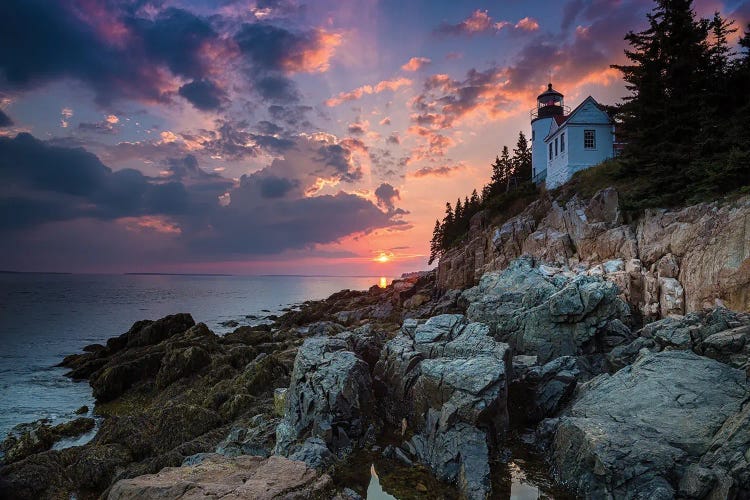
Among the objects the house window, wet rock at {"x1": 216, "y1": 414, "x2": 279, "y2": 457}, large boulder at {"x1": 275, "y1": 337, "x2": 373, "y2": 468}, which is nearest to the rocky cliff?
the house window

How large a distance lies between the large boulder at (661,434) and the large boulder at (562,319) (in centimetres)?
695

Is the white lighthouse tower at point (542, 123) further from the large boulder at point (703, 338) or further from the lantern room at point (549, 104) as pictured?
the large boulder at point (703, 338)

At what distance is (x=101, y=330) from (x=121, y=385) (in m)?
33.9

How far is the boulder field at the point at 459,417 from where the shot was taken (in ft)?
27.8

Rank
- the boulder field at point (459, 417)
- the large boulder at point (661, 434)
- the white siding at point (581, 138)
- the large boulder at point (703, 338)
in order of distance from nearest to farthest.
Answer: the large boulder at point (661, 434)
the boulder field at point (459, 417)
the large boulder at point (703, 338)
the white siding at point (581, 138)

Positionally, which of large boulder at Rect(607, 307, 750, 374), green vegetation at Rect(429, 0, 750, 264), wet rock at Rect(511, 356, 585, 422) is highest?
green vegetation at Rect(429, 0, 750, 264)

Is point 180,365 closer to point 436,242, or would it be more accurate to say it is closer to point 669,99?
point 669,99

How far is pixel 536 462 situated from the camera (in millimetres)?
11758

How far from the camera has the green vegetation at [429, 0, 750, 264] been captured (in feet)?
78.1

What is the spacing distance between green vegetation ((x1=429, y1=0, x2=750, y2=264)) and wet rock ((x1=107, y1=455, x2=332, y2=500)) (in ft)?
87.0

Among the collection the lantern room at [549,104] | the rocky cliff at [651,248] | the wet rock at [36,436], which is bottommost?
the wet rock at [36,436]

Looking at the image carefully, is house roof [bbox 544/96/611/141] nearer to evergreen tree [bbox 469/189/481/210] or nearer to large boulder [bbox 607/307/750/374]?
evergreen tree [bbox 469/189/481/210]

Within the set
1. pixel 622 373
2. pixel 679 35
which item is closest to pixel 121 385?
pixel 622 373

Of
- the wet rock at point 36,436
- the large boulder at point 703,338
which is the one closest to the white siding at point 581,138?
the large boulder at point 703,338
